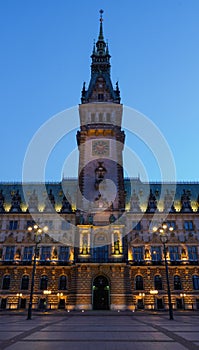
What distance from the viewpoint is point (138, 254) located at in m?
50.0

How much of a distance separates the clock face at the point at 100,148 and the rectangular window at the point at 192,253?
2289 cm

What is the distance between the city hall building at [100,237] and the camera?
44.8 metres

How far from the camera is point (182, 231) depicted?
52.0 m

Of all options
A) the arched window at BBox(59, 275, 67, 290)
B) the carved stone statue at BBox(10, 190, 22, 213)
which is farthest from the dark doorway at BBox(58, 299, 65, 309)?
the carved stone statue at BBox(10, 190, 22, 213)

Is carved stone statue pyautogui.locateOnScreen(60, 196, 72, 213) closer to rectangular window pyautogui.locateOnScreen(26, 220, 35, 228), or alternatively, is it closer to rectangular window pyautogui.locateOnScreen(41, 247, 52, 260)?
rectangular window pyautogui.locateOnScreen(26, 220, 35, 228)

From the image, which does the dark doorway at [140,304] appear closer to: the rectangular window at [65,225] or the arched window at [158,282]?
the arched window at [158,282]

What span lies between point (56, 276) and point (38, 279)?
3027 millimetres

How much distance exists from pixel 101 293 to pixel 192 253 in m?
17.7

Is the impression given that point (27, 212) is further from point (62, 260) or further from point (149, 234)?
point (149, 234)

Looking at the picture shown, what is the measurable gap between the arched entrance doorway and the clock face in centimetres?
2263

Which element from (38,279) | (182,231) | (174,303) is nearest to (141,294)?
(174,303)

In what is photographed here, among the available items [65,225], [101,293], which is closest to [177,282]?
[101,293]

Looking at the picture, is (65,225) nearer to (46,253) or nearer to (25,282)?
(46,253)

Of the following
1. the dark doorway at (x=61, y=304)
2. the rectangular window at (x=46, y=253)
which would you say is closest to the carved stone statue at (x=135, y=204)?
the rectangular window at (x=46, y=253)
